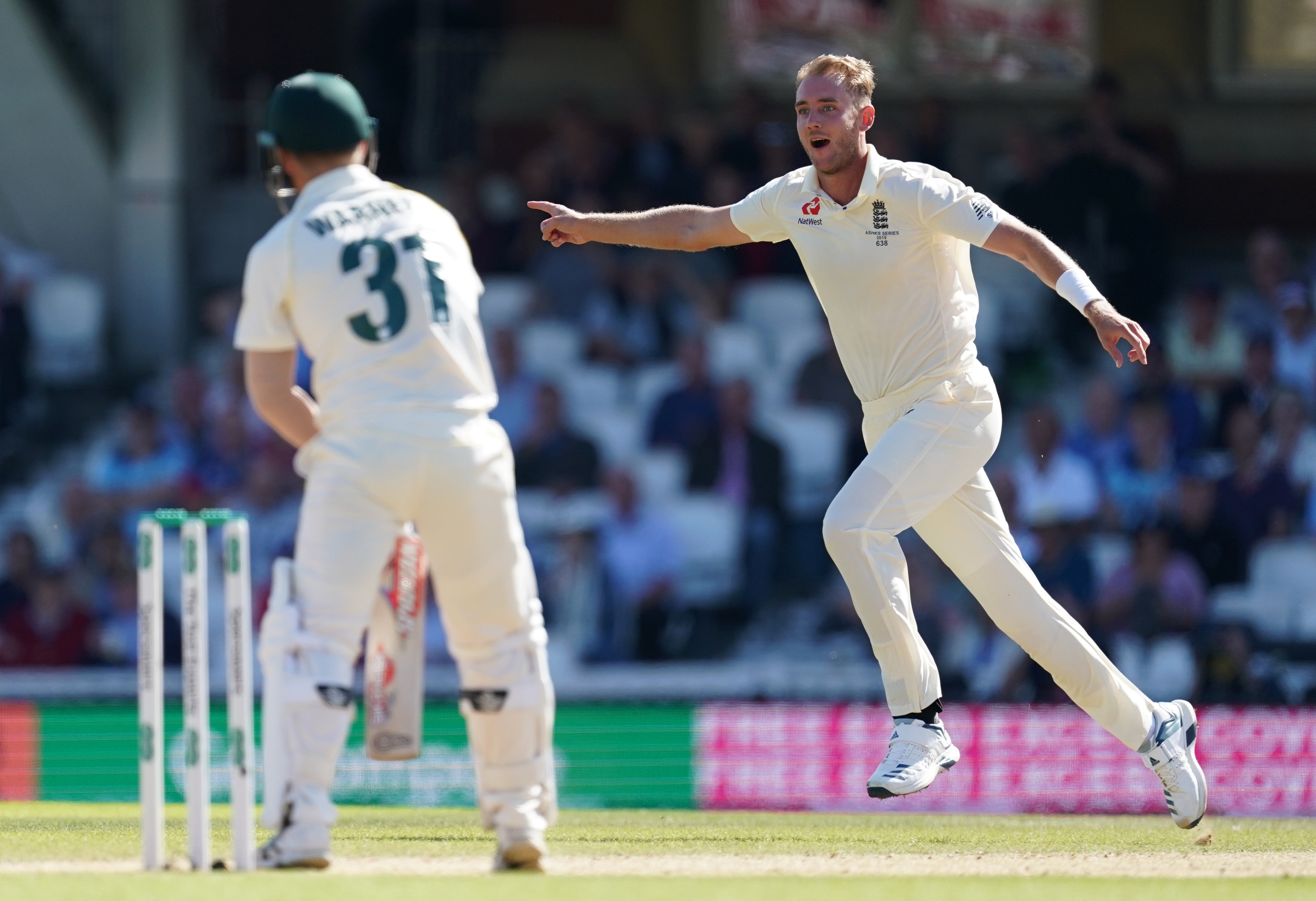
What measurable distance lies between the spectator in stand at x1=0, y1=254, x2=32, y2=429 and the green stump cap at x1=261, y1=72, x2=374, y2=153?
8688 mm

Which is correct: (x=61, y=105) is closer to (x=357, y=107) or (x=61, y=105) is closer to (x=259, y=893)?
(x=357, y=107)

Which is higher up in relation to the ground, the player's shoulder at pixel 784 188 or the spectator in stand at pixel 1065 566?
the player's shoulder at pixel 784 188

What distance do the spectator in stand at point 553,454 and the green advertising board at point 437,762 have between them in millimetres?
2895

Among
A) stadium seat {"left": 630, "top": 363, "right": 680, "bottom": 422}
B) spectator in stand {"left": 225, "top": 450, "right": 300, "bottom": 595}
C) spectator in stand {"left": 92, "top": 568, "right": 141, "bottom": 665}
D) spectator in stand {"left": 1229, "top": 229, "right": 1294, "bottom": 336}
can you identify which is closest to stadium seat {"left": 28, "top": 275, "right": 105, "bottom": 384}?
spectator in stand {"left": 225, "top": 450, "right": 300, "bottom": 595}

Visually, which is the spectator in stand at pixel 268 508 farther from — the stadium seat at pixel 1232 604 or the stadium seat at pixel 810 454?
the stadium seat at pixel 1232 604

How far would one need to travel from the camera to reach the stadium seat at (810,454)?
456 inches

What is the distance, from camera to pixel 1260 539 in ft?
35.9

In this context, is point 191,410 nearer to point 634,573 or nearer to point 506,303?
point 506,303

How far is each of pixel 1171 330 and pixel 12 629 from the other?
7.17m

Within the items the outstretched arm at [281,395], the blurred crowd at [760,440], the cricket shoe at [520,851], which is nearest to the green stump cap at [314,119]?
the outstretched arm at [281,395]

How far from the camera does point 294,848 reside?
4.54 meters

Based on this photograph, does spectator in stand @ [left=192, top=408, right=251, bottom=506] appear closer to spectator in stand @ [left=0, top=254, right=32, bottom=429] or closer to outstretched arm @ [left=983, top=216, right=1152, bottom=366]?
spectator in stand @ [left=0, top=254, right=32, bottom=429]

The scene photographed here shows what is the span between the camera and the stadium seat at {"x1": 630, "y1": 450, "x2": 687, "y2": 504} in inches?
460

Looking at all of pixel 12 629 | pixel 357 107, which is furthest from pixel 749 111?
pixel 357 107
